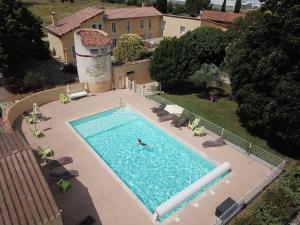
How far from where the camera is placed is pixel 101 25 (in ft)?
141

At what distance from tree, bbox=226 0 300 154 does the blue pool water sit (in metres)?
5.84

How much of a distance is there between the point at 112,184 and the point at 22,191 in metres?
6.55

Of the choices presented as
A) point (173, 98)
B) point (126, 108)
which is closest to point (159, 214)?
point (126, 108)

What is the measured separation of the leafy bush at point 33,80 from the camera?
30234 millimetres

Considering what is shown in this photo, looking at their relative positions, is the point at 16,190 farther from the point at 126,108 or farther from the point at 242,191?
the point at 126,108

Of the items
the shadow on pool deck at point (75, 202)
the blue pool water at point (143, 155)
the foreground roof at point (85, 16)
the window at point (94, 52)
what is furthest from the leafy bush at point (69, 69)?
the shadow on pool deck at point (75, 202)

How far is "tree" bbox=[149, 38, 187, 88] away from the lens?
29.0 meters

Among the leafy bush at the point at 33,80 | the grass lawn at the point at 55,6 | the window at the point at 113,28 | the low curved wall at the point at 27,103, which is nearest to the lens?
the low curved wall at the point at 27,103

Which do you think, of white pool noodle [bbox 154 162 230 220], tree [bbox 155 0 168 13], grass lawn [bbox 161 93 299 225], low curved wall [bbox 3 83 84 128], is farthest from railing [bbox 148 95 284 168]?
tree [bbox 155 0 168 13]

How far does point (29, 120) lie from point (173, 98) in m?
15.2

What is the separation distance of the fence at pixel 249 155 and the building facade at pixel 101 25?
22914mm

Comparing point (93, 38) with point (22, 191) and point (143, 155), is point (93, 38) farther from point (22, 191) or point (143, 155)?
point (22, 191)

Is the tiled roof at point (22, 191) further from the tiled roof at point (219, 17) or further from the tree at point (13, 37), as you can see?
the tiled roof at point (219, 17)

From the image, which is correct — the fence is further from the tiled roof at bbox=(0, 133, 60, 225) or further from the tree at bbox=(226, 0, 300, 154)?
the tiled roof at bbox=(0, 133, 60, 225)
